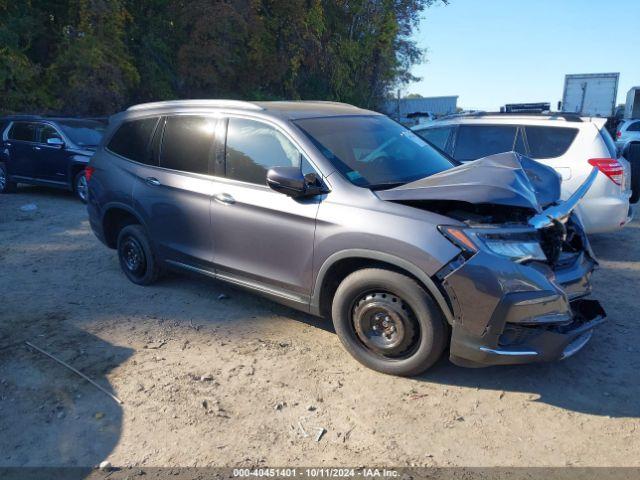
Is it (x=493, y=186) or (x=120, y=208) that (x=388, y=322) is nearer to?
(x=493, y=186)

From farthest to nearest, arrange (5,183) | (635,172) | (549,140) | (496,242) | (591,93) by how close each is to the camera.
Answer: (591,93) < (5,183) < (635,172) < (549,140) < (496,242)

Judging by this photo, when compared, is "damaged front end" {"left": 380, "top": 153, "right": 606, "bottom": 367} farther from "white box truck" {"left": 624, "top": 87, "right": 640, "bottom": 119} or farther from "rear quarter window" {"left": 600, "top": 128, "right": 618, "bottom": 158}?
A: "white box truck" {"left": 624, "top": 87, "right": 640, "bottom": 119}

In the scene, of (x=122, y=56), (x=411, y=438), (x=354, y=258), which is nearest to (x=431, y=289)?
(x=354, y=258)

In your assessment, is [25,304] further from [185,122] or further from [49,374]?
[185,122]

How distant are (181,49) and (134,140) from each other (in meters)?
16.0

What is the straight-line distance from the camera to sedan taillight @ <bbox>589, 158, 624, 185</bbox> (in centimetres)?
607

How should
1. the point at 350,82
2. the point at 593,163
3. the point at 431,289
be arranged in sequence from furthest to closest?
the point at 350,82, the point at 593,163, the point at 431,289

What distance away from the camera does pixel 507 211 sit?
3.50m

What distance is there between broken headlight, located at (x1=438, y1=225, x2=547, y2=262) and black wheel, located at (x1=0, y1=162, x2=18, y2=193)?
11.2m

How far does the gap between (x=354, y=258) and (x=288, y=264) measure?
A: 59 centimetres

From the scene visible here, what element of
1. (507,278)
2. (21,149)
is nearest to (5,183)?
(21,149)

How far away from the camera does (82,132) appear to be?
35.8 ft

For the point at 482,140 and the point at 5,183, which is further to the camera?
the point at 5,183

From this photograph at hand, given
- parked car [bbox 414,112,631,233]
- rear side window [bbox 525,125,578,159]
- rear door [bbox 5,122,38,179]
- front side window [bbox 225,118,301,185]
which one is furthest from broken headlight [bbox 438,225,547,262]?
rear door [bbox 5,122,38,179]
